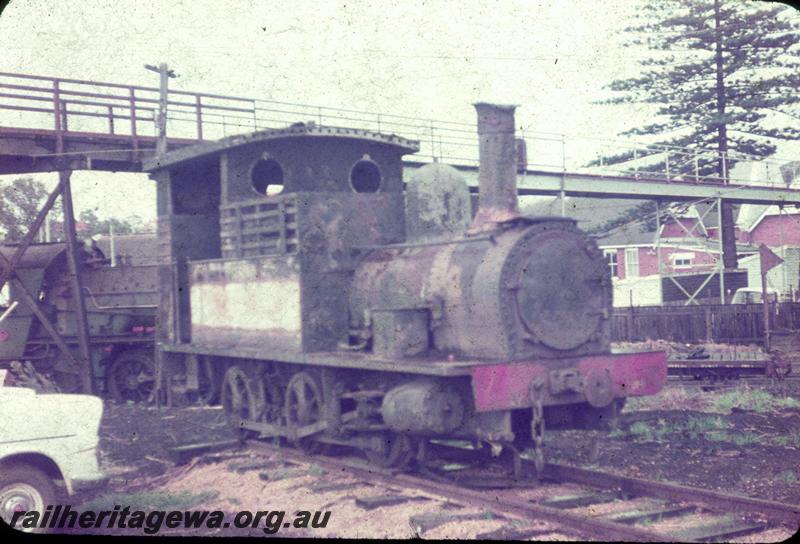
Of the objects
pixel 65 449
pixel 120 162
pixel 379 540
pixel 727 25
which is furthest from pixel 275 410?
pixel 727 25

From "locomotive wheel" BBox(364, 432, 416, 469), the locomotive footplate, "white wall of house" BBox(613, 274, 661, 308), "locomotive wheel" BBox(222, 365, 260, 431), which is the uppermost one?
"white wall of house" BBox(613, 274, 661, 308)

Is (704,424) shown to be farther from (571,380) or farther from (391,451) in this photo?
(391,451)

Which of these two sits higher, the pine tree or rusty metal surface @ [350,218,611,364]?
the pine tree

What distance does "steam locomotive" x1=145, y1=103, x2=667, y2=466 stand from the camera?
7.24m

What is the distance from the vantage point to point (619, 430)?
992 centimetres

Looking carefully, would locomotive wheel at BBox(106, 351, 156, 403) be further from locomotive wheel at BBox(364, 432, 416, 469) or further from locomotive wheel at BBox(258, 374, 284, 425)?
locomotive wheel at BBox(364, 432, 416, 469)

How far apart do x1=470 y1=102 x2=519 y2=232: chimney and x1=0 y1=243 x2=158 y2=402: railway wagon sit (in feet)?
32.7

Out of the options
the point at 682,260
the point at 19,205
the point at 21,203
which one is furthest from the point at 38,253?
the point at 682,260

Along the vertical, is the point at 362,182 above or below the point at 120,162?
below

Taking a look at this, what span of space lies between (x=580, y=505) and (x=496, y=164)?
3.12 m

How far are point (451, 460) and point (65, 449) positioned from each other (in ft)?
12.5

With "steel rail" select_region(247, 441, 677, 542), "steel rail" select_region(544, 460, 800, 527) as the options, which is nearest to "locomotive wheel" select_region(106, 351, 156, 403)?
"steel rail" select_region(247, 441, 677, 542)

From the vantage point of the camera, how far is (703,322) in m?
19.6

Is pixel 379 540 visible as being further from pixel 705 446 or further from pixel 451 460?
pixel 705 446
